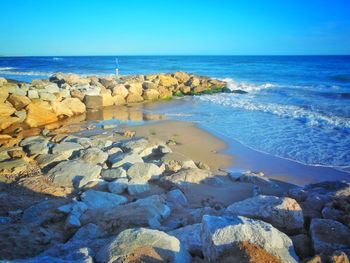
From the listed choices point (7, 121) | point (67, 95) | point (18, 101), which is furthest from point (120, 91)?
point (7, 121)

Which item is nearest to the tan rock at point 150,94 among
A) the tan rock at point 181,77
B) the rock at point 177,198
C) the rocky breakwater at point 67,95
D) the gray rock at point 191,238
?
the rocky breakwater at point 67,95

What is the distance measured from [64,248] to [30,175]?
12.2 feet

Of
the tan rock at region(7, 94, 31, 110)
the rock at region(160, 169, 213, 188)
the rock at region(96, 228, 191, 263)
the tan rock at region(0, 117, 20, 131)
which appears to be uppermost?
the rock at region(96, 228, 191, 263)

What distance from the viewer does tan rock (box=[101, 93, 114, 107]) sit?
1598 cm

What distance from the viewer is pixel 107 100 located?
16.2 meters

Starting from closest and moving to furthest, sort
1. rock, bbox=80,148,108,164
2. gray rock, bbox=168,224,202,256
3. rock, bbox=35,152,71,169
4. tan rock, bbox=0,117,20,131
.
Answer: gray rock, bbox=168,224,202,256, rock, bbox=35,152,71,169, rock, bbox=80,148,108,164, tan rock, bbox=0,117,20,131

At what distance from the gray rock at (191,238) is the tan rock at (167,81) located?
19231mm

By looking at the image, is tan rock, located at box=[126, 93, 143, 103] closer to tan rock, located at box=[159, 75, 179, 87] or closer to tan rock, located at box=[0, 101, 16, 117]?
tan rock, located at box=[159, 75, 179, 87]

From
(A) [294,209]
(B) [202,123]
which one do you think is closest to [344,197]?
(A) [294,209]

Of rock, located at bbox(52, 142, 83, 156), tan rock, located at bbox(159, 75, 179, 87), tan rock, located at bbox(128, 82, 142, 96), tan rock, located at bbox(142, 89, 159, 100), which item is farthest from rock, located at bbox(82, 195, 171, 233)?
tan rock, located at bbox(159, 75, 179, 87)

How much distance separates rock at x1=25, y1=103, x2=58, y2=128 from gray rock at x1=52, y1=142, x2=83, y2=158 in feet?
14.7

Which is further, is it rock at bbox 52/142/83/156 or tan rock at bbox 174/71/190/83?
tan rock at bbox 174/71/190/83

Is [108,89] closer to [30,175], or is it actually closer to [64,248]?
[30,175]

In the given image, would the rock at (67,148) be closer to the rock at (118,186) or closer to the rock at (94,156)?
the rock at (94,156)
